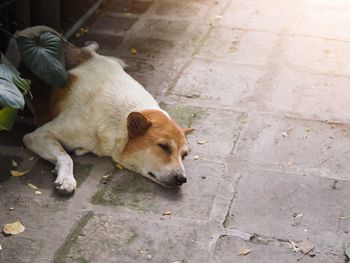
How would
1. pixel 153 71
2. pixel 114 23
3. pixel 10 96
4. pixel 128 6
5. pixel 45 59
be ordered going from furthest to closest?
pixel 128 6 → pixel 114 23 → pixel 153 71 → pixel 45 59 → pixel 10 96

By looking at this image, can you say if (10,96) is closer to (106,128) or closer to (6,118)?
(6,118)

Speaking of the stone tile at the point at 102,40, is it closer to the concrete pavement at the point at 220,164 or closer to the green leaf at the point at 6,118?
the concrete pavement at the point at 220,164

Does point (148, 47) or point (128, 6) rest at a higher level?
point (148, 47)

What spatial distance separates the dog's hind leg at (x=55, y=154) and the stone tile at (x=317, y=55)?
91.1 inches

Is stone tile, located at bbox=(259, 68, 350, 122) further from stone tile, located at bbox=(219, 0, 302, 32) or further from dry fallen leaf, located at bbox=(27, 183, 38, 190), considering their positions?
dry fallen leaf, located at bbox=(27, 183, 38, 190)

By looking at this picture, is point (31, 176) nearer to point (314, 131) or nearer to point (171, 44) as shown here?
point (314, 131)

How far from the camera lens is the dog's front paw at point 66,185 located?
396 centimetres

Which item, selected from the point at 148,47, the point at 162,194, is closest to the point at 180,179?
the point at 162,194

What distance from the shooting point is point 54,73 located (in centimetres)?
432

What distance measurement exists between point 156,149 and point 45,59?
3.05 feet

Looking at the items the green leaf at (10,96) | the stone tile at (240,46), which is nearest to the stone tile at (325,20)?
the stone tile at (240,46)

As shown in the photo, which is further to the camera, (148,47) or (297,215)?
(148,47)

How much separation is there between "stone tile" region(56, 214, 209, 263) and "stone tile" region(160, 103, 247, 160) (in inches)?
31.6

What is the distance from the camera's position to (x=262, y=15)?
681 centimetres
